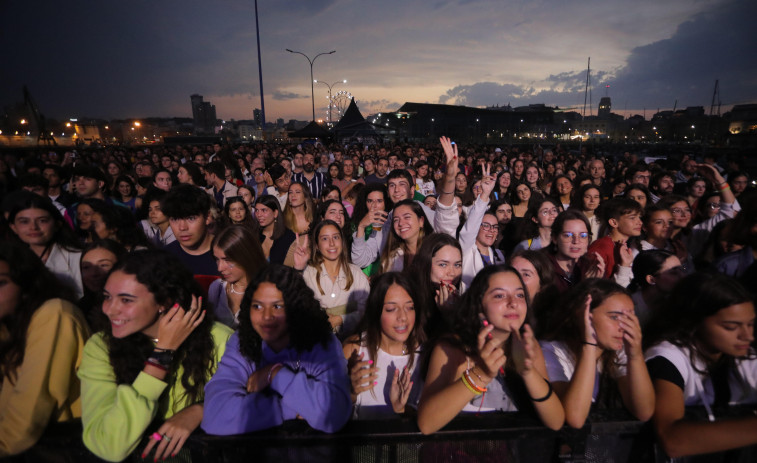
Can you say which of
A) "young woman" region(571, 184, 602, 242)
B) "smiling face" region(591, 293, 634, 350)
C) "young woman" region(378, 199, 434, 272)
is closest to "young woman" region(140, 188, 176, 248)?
"young woman" region(378, 199, 434, 272)

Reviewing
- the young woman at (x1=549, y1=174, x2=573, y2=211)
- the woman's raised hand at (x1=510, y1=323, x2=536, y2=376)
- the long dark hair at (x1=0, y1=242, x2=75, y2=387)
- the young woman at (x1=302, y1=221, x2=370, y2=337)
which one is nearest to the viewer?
the woman's raised hand at (x1=510, y1=323, x2=536, y2=376)

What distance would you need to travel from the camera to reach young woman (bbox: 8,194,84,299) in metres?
3.17

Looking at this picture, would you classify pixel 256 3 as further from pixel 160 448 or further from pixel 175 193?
pixel 160 448

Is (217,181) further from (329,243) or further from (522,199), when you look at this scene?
(522,199)

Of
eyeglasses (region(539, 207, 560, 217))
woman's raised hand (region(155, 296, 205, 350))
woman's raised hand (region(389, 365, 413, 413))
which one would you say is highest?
eyeglasses (region(539, 207, 560, 217))

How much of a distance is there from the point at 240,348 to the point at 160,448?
0.54 m

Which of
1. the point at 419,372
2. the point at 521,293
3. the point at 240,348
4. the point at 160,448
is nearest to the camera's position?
the point at 160,448

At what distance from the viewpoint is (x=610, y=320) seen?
79.5 inches

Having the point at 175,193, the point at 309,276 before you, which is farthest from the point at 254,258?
the point at 175,193

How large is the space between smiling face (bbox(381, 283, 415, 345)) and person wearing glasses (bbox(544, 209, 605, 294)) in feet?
6.71

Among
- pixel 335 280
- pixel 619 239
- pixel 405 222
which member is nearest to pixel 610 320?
pixel 405 222

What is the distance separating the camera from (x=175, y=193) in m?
3.56

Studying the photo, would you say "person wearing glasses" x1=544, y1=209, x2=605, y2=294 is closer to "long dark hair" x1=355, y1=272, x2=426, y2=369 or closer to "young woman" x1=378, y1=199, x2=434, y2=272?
"young woman" x1=378, y1=199, x2=434, y2=272

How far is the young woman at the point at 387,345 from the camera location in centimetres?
221
